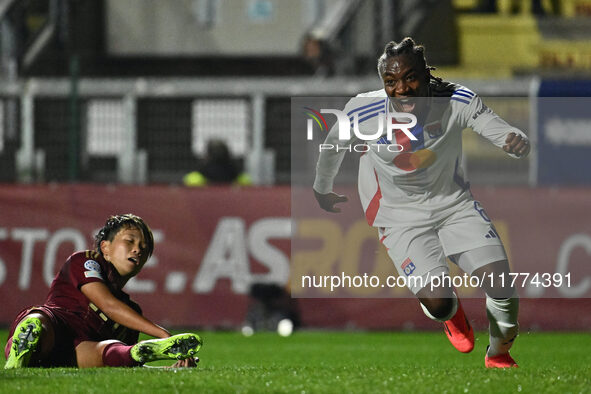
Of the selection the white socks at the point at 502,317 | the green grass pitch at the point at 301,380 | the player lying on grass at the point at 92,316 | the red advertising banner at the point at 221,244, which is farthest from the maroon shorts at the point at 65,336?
the red advertising banner at the point at 221,244

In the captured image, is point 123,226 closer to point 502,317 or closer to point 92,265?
point 92,265

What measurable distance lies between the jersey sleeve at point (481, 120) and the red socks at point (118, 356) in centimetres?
227

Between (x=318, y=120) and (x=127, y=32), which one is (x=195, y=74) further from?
(x=318, y=120)

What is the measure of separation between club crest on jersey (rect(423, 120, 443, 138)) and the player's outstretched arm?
190cm

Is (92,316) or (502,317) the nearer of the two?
(92,316)

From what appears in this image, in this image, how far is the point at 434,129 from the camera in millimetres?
7156

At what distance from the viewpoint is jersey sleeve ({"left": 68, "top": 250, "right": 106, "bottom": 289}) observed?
698 centimetres

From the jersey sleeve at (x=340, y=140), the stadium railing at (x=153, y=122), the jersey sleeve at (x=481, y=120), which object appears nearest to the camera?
the jersey sleeve at (x=481, y=120)

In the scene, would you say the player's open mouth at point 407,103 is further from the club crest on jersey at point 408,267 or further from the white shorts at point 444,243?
the club crest on jersey at point 408,267

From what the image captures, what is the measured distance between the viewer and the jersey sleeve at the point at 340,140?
285 inches

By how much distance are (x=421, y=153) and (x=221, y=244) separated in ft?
20.7

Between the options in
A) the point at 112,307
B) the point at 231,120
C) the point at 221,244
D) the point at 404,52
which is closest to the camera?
the point at 112,307

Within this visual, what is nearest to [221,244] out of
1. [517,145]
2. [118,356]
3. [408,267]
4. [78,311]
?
[408,267]

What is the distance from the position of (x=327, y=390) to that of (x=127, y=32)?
46.0ft
